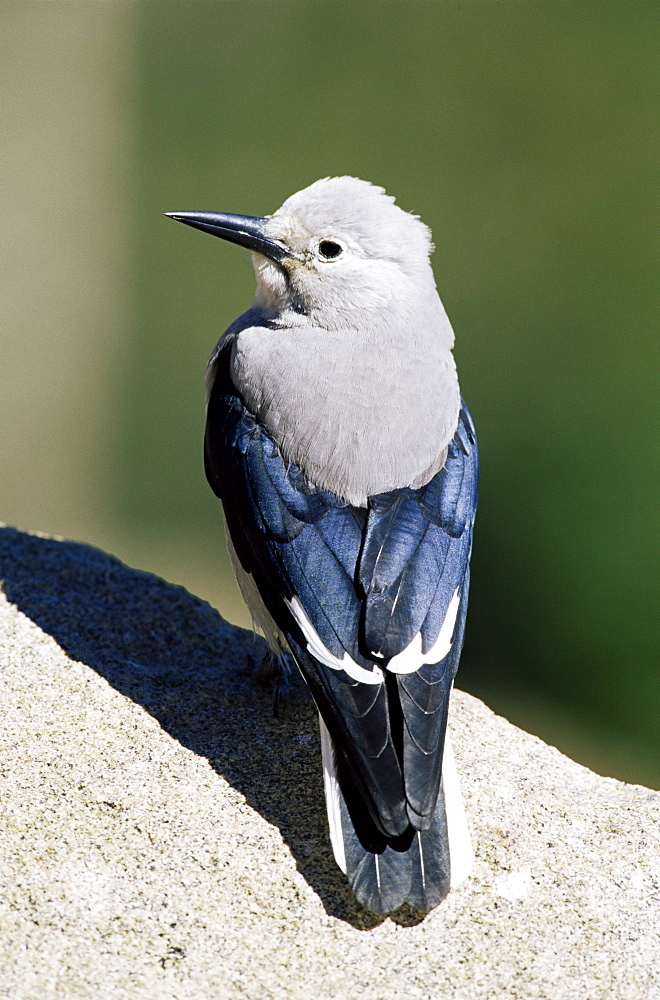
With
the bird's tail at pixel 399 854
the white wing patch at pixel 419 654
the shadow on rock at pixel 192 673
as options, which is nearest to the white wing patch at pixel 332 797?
the bird's tail at pixel 399 854

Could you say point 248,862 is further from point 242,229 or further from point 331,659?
point 242,229

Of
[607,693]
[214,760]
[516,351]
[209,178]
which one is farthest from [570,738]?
[209,178]

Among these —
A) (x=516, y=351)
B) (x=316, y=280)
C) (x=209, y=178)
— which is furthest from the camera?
(x=209, y=178)

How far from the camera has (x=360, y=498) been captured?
2.95 meters

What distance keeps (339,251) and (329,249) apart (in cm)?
3

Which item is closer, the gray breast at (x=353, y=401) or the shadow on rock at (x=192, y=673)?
the shadow on rock at (x=192, y=673)

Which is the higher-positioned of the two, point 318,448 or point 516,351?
point 318,448

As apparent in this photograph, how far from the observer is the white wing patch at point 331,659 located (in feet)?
8.73

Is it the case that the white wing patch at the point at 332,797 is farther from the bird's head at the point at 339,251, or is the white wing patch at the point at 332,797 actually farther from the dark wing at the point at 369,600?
the bird's head at the point at 339,251

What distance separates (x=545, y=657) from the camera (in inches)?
242

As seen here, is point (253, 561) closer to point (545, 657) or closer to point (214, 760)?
point (214, 760)

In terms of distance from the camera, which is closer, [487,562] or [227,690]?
[227,690]

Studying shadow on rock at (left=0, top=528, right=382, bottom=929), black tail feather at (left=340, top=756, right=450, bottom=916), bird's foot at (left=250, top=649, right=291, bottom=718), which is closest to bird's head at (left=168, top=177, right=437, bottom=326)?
bird's foot at (left=250, top=649, right=291, bottom=718)

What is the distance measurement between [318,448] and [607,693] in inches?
140
